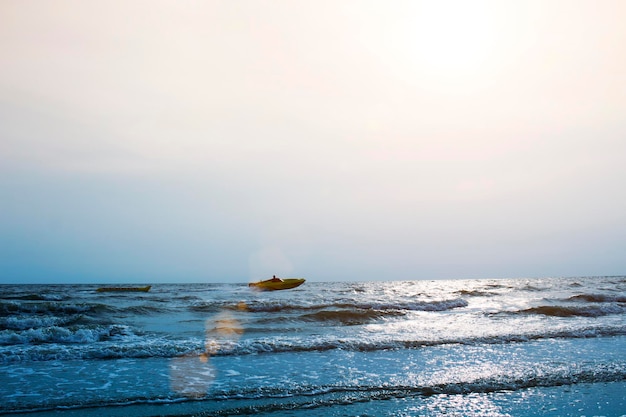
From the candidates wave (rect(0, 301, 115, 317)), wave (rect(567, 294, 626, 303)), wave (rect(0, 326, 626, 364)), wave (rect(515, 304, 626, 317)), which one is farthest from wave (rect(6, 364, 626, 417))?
wave (rect(567, 294, 626, 303))

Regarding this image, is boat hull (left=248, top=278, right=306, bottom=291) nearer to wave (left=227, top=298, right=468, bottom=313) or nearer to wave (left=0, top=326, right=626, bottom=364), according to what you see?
wave (left=227, top=298, right=468, bottom=313)

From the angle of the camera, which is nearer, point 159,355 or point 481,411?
point 481,411

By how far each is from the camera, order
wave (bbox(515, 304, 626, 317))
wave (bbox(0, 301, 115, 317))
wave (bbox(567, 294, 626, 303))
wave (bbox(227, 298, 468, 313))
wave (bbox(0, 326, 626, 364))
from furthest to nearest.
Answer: wave (bbox(567, 294, 626, 303))
wave (bbox(227, 298, 468, 313))
wave (bbox(0, 301, 115, 317))
wave (bbox(515, 304, 626, 317))
wave (bbox(0, 326, 626, 364))

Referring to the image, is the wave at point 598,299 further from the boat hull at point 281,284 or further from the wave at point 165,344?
the boat hull at point 281,284

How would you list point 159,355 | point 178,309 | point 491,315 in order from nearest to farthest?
point 159,355, point 491,315, point 178,309

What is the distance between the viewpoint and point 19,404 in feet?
28.6

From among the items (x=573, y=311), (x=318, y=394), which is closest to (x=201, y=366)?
(x=318, y=394)

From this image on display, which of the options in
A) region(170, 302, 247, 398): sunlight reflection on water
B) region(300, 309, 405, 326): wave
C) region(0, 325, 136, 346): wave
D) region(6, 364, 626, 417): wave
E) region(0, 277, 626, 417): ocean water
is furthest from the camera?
region(300, 309, 405, 326): wave

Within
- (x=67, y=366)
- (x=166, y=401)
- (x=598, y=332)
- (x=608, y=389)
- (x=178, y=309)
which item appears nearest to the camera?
(x=166, y=401)

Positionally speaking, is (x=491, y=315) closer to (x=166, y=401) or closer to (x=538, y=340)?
(x=538, y=340)

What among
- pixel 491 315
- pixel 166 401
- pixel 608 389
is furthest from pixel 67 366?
pixel 491 315

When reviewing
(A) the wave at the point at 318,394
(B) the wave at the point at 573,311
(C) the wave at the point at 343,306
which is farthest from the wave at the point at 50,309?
(B) the wave at the point at 573,311

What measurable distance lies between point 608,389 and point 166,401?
30.9 ft

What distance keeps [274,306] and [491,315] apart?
13674 mm
